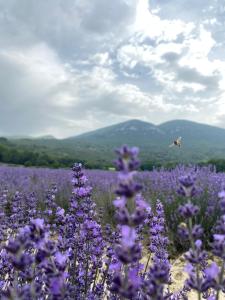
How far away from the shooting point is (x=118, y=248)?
147 cm

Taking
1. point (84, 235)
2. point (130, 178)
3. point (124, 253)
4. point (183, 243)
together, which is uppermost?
point (130, 178)

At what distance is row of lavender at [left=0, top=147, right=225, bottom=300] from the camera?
4.72ft

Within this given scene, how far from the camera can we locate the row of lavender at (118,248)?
1439 millimetres

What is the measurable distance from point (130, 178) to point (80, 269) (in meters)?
2.11

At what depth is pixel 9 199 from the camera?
838 centimetres

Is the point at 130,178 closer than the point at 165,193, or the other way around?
the point at 130,178

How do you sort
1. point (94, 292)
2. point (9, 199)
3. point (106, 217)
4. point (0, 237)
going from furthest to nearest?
point (9, 199)
point (106, 217)
point (0, 237)
point (94, 292)

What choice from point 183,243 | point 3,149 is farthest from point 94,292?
point 3,149

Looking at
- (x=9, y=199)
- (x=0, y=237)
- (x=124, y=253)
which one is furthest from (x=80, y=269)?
(x=9, y=199)

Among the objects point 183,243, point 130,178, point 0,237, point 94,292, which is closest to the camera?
point 130,178

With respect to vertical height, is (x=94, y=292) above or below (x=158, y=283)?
below

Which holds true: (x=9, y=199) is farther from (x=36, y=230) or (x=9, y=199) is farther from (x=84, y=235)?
(x=36, y=230)

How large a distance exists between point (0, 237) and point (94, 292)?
1.43 m

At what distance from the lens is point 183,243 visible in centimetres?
579
